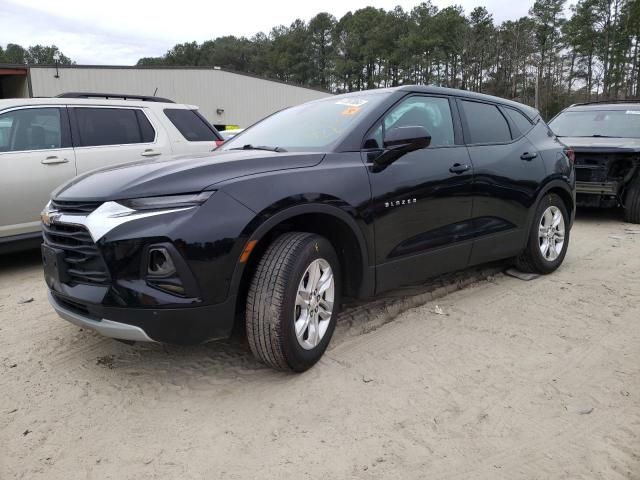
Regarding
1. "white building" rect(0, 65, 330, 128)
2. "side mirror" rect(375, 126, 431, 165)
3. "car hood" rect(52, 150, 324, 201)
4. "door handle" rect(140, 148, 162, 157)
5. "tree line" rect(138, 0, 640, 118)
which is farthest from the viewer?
"tree line" rect(138, 0, 640, 118)

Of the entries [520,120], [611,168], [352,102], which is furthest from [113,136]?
[611,168]

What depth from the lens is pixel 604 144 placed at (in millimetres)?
7555

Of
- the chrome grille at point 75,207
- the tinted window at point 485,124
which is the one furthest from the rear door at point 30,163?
the tinted window at point 485,124

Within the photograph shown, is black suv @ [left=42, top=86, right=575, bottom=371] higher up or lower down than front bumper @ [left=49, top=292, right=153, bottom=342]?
higher up

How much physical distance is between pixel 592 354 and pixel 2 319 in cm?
424

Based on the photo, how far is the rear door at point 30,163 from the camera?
16.1 feet

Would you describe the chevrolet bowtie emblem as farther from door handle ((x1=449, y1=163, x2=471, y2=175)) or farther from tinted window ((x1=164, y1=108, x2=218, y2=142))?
tinted window ((x1=164, y1=108, x2=218, y2=142))

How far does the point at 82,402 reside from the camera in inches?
106

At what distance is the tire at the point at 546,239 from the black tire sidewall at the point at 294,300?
246 cm

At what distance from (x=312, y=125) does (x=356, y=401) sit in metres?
1.95

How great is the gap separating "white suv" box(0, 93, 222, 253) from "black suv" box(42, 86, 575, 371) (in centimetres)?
172

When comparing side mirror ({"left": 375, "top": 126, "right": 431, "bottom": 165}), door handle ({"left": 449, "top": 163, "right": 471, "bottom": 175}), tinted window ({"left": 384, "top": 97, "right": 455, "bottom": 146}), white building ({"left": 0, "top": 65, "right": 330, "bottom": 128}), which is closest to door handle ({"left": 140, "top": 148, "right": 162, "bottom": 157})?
tinted window ({"left": 384, "top": 97, "right": 455, "bottom": 146})

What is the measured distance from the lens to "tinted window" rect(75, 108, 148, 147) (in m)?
5.51

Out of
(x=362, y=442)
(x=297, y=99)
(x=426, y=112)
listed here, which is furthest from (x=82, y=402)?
(x=297, y=99)
